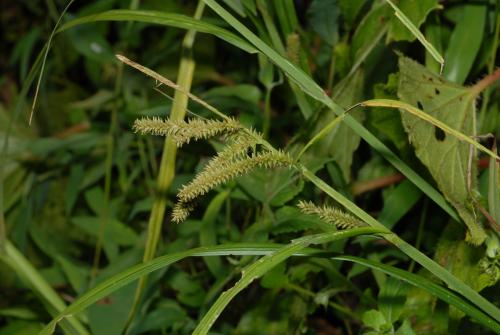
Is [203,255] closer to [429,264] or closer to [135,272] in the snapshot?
[135,272]

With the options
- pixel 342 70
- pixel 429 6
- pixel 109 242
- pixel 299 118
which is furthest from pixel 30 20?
pixel 429 6

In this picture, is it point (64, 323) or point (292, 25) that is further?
point (292, 25)

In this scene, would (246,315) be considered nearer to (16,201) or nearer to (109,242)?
(109,242)

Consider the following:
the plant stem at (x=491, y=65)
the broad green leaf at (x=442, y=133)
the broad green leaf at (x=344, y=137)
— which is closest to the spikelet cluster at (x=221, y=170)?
the broad green leaf at (x=442, y=133)

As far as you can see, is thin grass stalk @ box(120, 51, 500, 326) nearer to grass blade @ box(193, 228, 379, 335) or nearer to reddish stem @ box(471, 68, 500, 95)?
grass blade @ box(193, 228, 379, 335)

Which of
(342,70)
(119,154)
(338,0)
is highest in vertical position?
(338,0)

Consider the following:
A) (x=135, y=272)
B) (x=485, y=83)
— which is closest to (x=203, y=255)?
(x=135, y=272)

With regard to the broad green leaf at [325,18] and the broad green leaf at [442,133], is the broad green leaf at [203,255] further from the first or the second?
the broad green leaf at [325,18]
